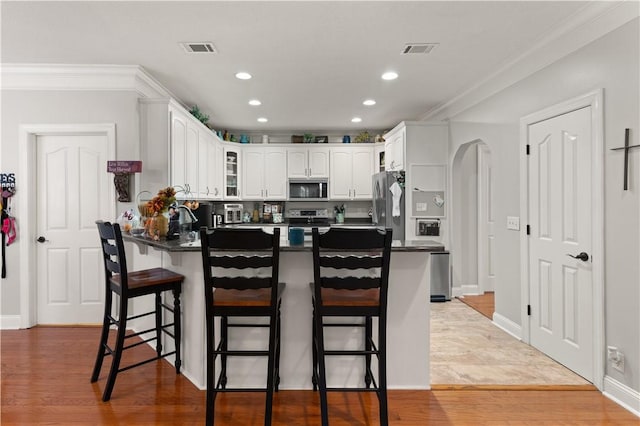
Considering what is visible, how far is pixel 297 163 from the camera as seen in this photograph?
6.28 meters

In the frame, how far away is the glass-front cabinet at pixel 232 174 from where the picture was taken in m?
6.02

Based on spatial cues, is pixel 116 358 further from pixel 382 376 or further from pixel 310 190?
pixel 310 190

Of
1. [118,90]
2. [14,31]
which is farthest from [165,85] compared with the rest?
[14,31]

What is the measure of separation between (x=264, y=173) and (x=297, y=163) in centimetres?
62

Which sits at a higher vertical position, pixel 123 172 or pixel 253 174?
pixel 253 174

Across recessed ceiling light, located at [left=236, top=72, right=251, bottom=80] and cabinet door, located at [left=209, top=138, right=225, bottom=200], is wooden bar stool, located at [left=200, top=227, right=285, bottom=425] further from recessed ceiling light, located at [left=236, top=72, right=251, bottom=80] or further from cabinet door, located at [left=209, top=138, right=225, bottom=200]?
cabinet door, located at [left=209, top=138, right=225, bottom=200]

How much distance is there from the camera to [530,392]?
2420 mm

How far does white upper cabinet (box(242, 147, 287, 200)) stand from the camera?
20.6 feet

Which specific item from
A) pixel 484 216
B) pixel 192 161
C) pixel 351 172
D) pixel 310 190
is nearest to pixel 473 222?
pixel 484 216

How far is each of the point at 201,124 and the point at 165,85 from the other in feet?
2.73

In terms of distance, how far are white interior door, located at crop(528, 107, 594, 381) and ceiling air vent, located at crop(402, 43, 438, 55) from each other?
1.16 meters

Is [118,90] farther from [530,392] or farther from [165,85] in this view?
[530,392]

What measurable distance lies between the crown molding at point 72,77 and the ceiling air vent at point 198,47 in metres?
0.77

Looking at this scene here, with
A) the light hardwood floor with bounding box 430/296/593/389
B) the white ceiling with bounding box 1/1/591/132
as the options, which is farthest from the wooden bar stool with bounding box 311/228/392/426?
the white ceiling with bounding box 1/1/591/132
